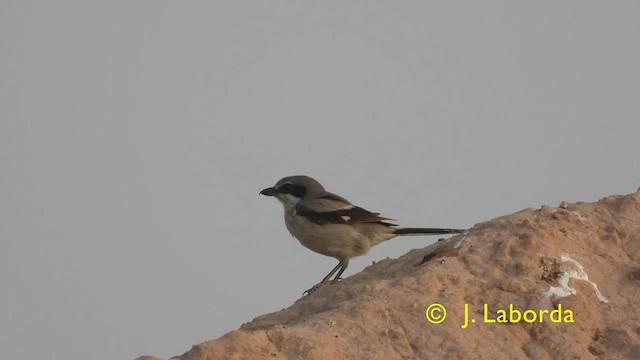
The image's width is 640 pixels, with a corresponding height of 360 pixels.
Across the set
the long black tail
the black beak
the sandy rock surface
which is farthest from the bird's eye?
the sandy rock surface

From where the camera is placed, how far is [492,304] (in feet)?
18.2

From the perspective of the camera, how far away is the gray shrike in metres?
9.05

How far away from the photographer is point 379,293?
18.1ft

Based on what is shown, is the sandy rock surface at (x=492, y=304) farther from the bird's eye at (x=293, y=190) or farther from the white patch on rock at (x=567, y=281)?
the bird's eye at (x=293, y=190)

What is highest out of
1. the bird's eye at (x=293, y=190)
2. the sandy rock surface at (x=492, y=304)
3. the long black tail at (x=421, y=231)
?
the bird's eye at (x=293, y=190)

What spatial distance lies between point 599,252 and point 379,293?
169 cm

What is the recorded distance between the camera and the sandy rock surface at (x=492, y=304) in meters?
5.00

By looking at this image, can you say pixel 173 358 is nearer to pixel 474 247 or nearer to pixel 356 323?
pixel 356 323

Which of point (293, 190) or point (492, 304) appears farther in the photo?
point (293, 190)

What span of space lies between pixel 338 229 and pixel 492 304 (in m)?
3.59

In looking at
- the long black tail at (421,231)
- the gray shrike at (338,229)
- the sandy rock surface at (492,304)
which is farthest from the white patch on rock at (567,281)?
the gray shrike at (338,229)

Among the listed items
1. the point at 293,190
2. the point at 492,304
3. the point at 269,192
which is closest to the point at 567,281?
the point at 492,304

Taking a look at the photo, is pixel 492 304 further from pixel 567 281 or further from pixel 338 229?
pixel 338 229

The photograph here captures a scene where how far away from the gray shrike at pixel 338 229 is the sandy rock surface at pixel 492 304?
A: 95.1 inches
